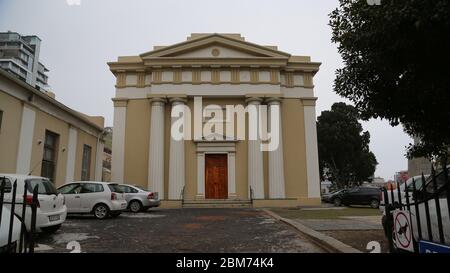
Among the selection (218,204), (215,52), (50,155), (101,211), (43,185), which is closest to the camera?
(43,185)

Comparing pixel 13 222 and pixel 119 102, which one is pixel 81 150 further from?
pixel 13 222

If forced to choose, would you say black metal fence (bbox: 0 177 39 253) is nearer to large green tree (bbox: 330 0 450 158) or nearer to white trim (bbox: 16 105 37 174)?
large green tree (bbox: 330 0 450 158)

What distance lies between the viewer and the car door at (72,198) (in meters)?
13.2

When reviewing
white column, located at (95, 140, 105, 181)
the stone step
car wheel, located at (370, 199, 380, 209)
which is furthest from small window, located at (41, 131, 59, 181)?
car wheel, located at (370, 199, 380, 209)

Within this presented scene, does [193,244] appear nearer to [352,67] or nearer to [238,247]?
[238,247]

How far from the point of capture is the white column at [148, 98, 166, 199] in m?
23.1

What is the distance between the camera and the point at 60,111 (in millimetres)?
18672

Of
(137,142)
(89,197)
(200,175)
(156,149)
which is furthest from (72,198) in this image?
(137,142)

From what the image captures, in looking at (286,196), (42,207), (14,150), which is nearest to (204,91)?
(286,196)

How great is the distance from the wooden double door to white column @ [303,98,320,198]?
5.76 m

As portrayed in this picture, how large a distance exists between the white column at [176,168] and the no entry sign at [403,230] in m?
20.2

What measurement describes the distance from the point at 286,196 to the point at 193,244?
17525mm

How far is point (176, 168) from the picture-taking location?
2336cm

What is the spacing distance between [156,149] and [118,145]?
3162mm
